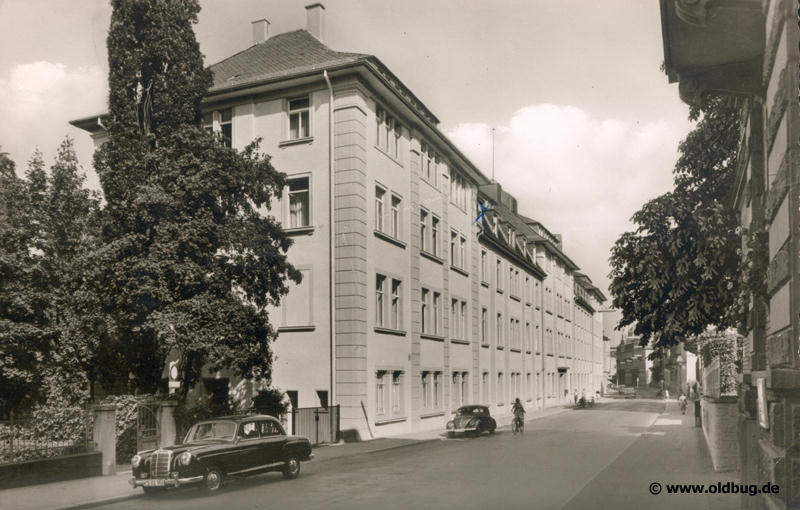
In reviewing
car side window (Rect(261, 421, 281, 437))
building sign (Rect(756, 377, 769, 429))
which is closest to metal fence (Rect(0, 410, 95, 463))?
car side window (Rect(261, 421, 281, 437))

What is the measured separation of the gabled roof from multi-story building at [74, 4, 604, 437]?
88mm

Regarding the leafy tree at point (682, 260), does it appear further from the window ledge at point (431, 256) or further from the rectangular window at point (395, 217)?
the window ledge at point (431, 256)

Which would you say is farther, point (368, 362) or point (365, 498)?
point (368, 362)

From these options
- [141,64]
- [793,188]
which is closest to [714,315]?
[793,188]

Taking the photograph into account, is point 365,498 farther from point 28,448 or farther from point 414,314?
point 414,314

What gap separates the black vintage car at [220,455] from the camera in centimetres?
1365

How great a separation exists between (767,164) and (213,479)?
10.6 meters

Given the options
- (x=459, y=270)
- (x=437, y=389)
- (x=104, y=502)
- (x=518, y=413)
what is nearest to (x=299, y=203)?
(x=437, y=389)

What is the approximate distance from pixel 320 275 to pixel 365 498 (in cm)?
1463

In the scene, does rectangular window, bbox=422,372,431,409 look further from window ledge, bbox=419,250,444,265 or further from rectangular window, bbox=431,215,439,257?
rectangular window, bbox=431,215,439,257

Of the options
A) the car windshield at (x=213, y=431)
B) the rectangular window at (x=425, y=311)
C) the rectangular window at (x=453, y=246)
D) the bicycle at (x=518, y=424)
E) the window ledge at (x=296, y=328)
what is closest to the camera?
the car windshield at (x=213, y=431)

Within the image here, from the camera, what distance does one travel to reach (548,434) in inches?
1223

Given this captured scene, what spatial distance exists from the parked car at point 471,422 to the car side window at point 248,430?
14951 millimetres

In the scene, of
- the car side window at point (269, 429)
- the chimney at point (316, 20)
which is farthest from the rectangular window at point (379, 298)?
the car side window at point (269, 429)
